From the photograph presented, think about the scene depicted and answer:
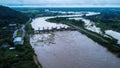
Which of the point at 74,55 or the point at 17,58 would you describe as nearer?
the point at 17,58

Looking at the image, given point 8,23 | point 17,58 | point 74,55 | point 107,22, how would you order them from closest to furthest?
1. point 17,58
2. point 74,55
3. point 8,23
4. point 107,22

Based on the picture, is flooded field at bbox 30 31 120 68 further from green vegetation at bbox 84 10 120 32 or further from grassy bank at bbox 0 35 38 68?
green vegetation at bbox 84 10 120 32

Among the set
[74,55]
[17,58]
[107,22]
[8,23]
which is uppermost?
[17,58]

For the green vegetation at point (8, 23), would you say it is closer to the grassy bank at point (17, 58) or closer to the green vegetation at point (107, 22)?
the grassy bank at point (17, 58)

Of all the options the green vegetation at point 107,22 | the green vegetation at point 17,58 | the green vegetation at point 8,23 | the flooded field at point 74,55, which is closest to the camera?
the green vegetation at point 17,58

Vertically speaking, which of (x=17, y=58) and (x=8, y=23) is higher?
(x=17, y=58)

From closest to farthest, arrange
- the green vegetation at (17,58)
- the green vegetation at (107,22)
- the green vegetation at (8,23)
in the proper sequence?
the green vegetation at (17,58), the green vegetation at (8,23), the green vegetation at (107,22)

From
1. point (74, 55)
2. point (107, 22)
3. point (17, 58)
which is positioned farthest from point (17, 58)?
point (107, 22)

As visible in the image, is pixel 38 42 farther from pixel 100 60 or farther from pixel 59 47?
pixel 100 60

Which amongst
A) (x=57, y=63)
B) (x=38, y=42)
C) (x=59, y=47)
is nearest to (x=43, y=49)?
(x=59, y=47)

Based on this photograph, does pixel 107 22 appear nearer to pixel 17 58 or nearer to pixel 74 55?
pixel 74 55

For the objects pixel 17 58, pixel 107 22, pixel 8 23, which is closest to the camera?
pixel 17 58

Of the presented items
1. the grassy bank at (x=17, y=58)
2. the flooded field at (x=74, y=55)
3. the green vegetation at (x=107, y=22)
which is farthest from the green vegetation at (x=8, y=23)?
the green vegetation at (x=107, y=22)
